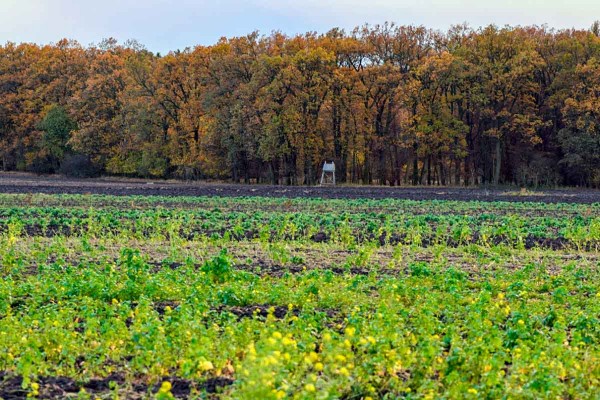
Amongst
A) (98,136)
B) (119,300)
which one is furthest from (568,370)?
(98,136)

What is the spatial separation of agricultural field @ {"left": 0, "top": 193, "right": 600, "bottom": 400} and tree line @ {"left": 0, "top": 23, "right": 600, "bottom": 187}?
39131 millimetres

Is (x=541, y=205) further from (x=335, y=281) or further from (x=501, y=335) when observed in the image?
(x=501, y=335)

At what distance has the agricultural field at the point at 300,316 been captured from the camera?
307 inches

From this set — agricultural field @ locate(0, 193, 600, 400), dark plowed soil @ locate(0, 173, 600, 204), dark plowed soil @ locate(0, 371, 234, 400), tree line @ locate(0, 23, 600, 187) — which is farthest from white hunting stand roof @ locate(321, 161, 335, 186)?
dark plowed soil @ locate(0, 371, 234, 400)

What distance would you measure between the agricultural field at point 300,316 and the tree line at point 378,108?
39131mm

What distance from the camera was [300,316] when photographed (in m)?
9.91

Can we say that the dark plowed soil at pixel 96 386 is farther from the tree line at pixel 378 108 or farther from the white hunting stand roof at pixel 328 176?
the tree line at pixel 378 108

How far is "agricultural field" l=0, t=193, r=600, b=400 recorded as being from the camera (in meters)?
7.80

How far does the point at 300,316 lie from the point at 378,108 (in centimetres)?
5692

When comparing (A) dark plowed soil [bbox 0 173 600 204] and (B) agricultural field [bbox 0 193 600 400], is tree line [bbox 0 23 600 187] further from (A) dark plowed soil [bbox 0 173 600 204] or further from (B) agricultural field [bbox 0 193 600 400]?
(B) agricultural field [bbox 0 193 600 400]

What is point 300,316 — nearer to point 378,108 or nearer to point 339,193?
point 339,193

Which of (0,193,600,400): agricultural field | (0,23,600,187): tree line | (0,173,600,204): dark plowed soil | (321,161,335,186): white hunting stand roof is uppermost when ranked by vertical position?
(0,23,600,187): tree line

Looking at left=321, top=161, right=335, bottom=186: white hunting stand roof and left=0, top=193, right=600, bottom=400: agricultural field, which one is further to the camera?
left=321, top=161, right=335, bottom=186: white hunting stand roof

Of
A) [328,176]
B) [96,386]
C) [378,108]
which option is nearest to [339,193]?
[328,176]
